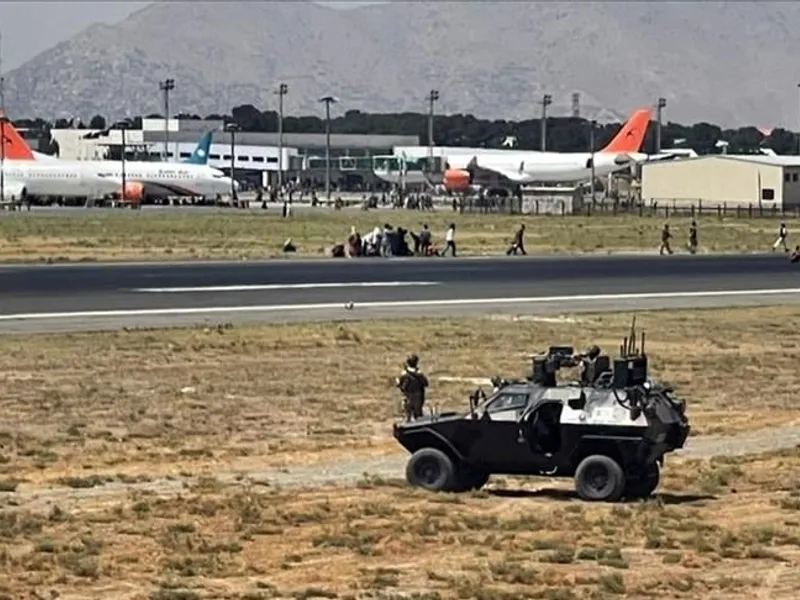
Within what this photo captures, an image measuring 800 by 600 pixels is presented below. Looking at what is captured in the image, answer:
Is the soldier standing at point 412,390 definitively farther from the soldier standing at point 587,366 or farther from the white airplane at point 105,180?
the white airplane at point 105,180

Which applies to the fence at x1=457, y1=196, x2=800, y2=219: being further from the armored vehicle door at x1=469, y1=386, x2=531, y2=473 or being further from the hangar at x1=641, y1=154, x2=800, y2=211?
the armored vehicle door at x1=469, y1=386, x2=531, y2=473

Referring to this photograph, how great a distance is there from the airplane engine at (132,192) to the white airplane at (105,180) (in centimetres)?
10

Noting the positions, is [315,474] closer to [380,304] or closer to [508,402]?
[508,402]

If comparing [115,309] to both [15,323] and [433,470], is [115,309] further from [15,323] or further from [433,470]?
[433,470]

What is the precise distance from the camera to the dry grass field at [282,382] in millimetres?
32281

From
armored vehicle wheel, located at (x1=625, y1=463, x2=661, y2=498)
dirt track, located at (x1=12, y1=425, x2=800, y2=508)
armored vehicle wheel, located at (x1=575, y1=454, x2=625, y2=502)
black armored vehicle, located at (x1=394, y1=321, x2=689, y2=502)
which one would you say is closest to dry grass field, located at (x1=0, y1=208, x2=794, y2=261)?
dirt track, located at (x1=12, y1=425, x2=800, y2=508)

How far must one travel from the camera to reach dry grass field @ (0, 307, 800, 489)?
3228 centimetres

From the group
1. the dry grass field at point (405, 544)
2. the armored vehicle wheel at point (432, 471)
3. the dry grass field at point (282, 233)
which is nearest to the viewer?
the dry grass field at point (405, 544)

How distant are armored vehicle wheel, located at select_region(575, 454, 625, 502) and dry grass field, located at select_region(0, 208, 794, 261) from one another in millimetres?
59636

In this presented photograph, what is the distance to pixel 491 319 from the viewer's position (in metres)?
56.7

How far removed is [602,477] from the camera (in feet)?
86.8

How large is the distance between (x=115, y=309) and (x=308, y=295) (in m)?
8.34

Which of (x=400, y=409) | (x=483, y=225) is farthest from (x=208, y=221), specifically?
(x=400, y=409)

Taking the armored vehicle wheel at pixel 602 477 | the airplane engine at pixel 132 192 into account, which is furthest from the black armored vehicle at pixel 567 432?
the airplane engine at pixel 132 192
